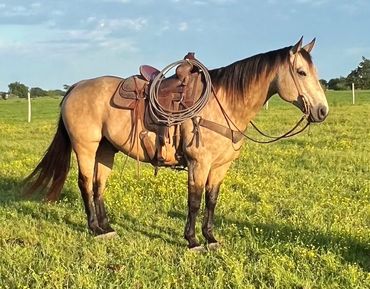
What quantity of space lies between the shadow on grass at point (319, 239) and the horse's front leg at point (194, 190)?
0.64 metres

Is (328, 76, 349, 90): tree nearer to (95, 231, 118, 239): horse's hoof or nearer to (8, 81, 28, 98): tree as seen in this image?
(8, 81, 28, 98): tree

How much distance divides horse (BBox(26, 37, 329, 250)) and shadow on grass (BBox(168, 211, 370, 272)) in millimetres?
639

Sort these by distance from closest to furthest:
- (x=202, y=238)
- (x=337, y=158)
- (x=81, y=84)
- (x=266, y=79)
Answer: (x=266, y=79)
(x=202, y=238)
(x=81, y=84)
(x=337, y=158)

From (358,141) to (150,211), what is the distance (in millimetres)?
7950

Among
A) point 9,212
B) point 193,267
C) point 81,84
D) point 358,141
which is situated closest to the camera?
point 193,267

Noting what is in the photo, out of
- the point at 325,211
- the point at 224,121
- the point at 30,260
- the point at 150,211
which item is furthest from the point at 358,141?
the point at 30,260

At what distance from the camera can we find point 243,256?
4785 mm

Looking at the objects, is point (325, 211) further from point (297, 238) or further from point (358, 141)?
point (358, 141)

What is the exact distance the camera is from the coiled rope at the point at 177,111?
510 cm

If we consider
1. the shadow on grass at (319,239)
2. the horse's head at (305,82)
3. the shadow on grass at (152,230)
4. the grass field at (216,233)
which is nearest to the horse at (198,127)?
the horse's head at (305,82)

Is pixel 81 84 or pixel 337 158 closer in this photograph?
pixel 81 84

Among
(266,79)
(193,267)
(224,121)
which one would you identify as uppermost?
(266,79)

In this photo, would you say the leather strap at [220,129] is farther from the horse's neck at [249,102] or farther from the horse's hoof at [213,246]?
the horse's hoof at [213,246]

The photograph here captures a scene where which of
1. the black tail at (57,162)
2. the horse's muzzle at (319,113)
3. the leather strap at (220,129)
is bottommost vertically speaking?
the black tail at (57,162)
